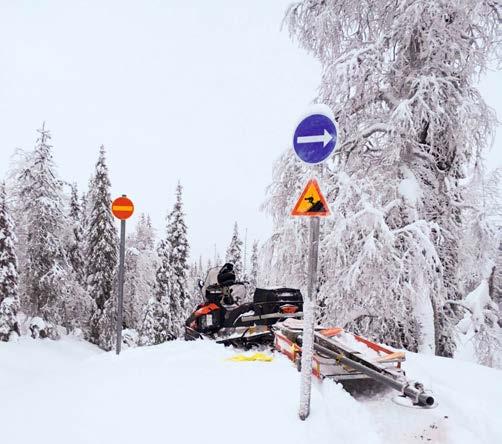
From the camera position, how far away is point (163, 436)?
3432mm

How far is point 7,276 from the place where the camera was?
20.8 m

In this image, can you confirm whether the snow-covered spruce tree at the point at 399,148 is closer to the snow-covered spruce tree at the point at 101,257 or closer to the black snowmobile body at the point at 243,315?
the black snowmobile body at the point at 243,315

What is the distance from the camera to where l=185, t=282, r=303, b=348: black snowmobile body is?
691cm

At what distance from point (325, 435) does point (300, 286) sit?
5.60 meters

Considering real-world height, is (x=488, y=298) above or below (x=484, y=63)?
below

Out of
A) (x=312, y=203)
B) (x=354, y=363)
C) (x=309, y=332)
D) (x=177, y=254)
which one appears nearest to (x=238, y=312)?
(x=354, y=363)

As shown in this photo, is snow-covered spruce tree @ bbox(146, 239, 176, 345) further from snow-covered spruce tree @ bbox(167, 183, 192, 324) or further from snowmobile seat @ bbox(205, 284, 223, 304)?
snowmobile seat @ bbox(205, 284, 223, 304)

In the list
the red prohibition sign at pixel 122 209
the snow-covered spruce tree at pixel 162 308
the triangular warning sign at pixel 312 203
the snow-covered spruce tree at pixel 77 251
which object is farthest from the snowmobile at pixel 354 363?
the snow-covered spruce tree at pixel 77 251

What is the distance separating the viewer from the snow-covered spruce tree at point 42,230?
22.2 meters

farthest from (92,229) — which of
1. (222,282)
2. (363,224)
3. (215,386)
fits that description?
(215,386)

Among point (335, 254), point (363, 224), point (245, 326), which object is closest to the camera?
point (245, 326)

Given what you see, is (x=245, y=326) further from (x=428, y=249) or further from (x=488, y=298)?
(x=488, y=298)

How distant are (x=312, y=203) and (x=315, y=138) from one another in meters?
0.63

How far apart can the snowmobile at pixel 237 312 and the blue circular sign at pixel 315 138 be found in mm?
3773
